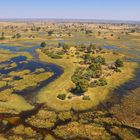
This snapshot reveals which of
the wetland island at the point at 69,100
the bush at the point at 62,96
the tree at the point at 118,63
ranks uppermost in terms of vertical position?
the tree at the point at 118,63

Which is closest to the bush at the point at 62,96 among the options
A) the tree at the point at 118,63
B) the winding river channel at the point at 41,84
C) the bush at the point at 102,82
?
the winding river channel at the point at 41,84

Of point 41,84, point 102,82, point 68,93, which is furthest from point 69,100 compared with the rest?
point 41,84

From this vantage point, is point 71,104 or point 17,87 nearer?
point 71,104

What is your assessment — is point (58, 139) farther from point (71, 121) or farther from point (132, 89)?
point (132, 89)

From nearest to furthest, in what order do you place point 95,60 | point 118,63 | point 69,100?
1. point 69,100
2. point 118,63
3. point 95,60

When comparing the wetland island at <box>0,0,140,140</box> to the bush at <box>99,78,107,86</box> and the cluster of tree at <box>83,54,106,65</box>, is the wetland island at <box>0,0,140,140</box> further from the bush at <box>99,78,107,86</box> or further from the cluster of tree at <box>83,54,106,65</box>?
the bush at <box>99,78,107,86</box>

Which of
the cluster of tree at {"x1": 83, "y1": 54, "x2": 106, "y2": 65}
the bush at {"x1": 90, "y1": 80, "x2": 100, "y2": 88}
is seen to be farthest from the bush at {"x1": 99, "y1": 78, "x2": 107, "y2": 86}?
the cluster of tree at {"x1": 83, "y1": 54, "x2": 106, "y2": 65}

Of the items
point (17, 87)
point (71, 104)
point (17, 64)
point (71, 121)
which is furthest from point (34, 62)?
point (71, 121)

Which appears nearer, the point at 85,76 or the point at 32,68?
the point at 85,76

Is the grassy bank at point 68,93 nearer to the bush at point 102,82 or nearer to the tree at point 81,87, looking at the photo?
the bush at point 102,82

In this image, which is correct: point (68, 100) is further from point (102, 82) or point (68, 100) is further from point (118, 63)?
point (118, 63)

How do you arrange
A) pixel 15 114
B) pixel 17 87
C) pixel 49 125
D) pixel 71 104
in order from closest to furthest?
pixel 49 125 → pixel 15 114 → pixel 71 104 → pixel 17 87
